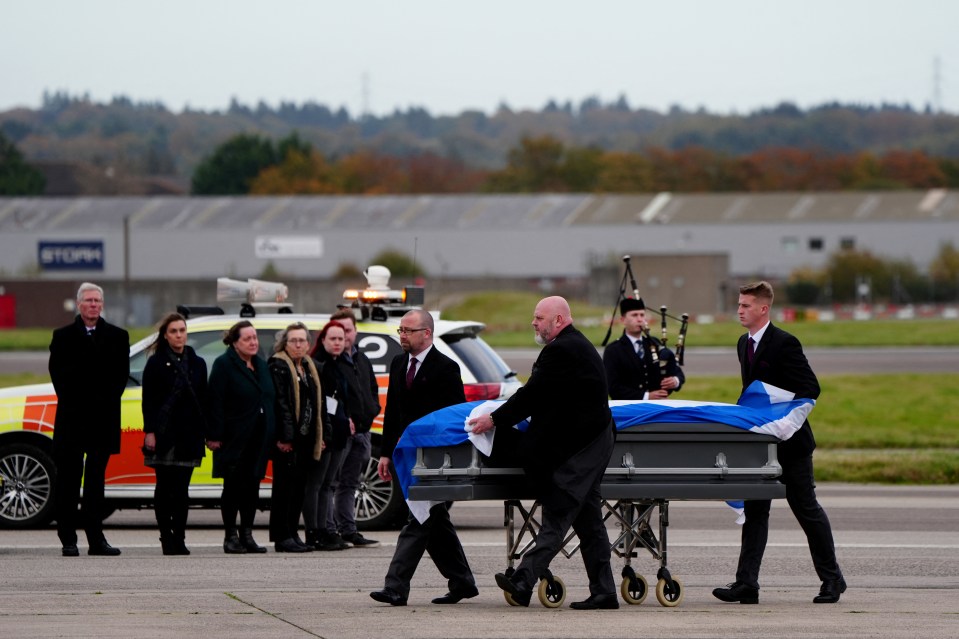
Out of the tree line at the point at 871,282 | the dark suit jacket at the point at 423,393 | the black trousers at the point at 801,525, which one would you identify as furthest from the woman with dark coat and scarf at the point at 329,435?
the tree line at the point at 871,282

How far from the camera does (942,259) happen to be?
270 feet

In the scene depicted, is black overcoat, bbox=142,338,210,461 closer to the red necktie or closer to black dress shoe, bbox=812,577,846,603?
the red necktie

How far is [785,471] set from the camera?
916 cm

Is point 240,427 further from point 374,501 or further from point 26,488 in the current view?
point 26,488

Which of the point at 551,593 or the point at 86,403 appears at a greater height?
the point at 86,403

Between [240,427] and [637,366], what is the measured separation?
337 cm

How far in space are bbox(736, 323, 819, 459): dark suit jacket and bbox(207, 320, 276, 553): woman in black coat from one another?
14.5 feet

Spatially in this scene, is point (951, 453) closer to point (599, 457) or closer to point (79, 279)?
point (599, 457)

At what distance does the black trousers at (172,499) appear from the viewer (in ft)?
38.8

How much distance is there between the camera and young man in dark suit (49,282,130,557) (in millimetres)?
11680

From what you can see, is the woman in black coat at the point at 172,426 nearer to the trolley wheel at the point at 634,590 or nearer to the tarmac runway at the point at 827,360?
the trolley wheel at the point at 634,590

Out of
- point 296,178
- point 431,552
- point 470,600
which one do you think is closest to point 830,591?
point 470,600

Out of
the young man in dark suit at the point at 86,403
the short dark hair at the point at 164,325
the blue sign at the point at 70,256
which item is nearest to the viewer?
the young man in dark suit at the point at 86,403

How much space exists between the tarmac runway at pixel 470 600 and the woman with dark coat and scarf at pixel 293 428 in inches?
13.7
